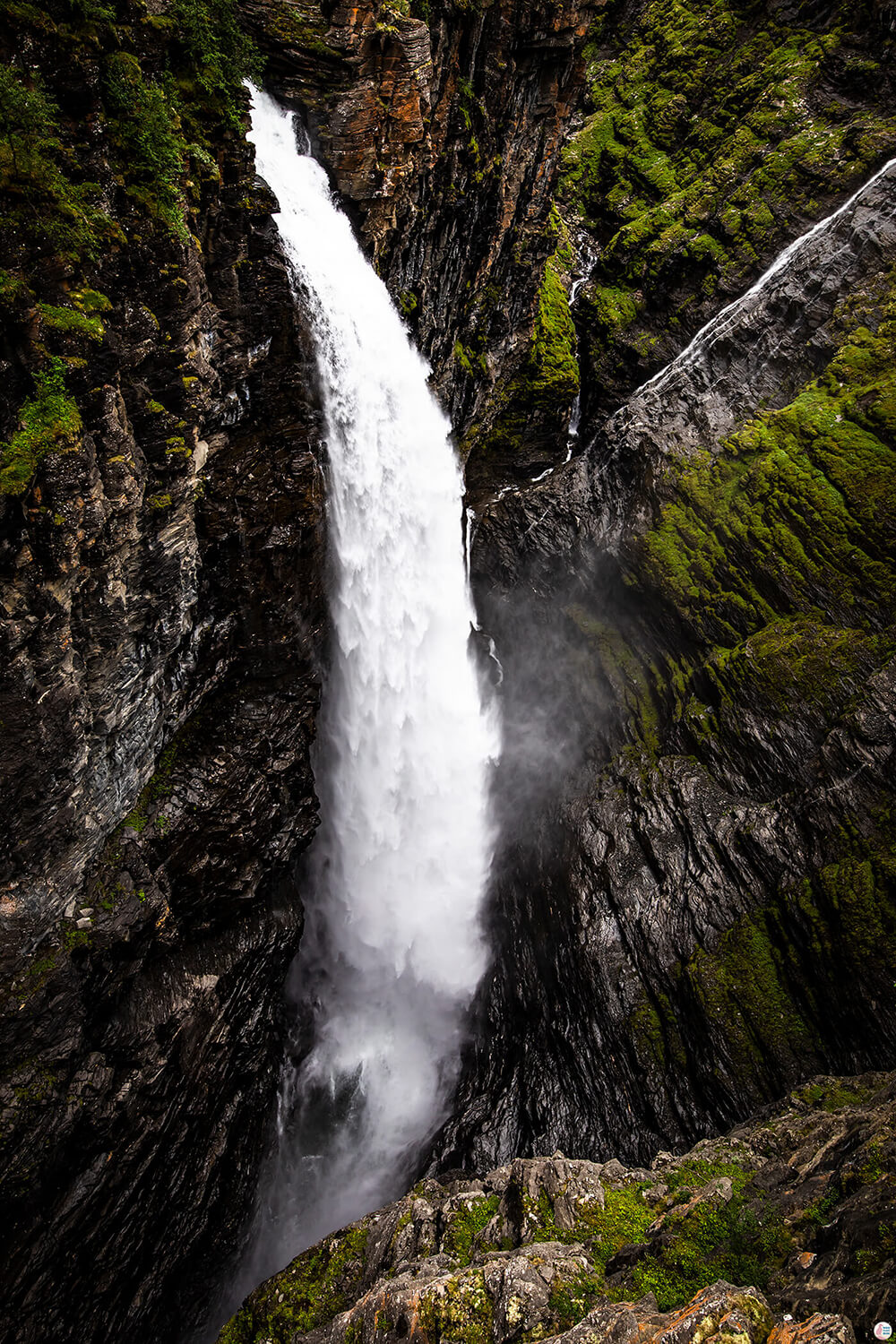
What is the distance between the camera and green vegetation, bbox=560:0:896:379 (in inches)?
895

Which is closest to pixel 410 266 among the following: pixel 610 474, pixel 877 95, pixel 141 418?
pixel 610 474

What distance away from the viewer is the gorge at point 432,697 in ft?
28.1

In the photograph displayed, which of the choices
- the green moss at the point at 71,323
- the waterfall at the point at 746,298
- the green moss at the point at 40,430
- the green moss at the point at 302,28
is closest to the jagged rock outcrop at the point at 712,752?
the waterfall at the point at 746,298

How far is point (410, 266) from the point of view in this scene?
18922 millimetres

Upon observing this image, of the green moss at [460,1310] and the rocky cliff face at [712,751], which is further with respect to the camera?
the rocky cliff face at [712,751]

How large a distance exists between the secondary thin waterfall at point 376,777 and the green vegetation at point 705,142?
13.9 meters

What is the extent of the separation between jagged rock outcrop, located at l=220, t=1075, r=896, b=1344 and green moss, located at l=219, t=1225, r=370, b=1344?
3 cm

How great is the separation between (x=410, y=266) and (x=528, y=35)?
8.05 metres

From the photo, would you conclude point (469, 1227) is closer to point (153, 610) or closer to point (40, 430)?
point (153, 610)

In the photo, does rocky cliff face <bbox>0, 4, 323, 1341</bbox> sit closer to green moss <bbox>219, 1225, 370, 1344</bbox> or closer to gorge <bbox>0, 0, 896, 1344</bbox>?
gorge <bbox>0, 0, 896, 1344</bbox>

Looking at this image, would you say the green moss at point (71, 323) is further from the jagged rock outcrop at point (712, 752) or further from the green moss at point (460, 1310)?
the jagged rock outcrop at point (712, 752)

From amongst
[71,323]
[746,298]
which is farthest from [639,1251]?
[746,298]

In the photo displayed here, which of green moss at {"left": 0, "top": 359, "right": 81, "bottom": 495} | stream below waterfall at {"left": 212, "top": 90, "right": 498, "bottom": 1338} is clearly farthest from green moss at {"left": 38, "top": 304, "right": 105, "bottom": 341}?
stream below waterfall at {"left": 212, "top": 90, "right": 498, "bottom": 1338}

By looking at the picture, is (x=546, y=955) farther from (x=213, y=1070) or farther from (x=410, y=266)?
→ (x=410, y=266)
